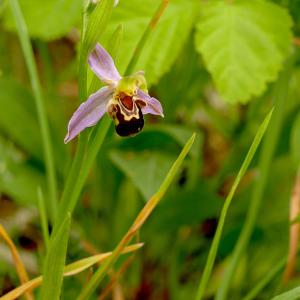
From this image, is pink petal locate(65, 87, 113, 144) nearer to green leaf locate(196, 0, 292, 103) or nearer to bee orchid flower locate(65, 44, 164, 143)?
bee orchid flower locate(65, 44, 164, 143)

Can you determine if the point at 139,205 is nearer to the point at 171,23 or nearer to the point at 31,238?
the point at 31,238

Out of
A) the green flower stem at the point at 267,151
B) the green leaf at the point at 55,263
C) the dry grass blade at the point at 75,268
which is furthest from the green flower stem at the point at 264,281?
the green leaf at the point at 55,263

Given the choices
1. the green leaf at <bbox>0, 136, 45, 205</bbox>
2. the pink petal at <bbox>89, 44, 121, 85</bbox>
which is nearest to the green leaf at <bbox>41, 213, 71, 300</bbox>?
the pink petal at <bbox>89, 44, 121, 85</bbox>

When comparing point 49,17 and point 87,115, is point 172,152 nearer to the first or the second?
point 49,17

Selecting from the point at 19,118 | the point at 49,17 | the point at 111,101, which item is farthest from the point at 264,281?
the point at 19,118

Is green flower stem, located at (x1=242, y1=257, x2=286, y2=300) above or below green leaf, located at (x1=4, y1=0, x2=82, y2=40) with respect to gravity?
below

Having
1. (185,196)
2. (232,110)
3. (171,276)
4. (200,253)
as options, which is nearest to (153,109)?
(185,196)
